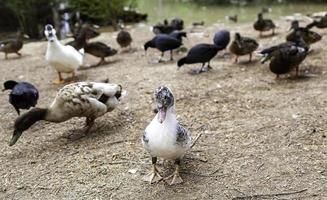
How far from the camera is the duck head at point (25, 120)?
5.49 metres

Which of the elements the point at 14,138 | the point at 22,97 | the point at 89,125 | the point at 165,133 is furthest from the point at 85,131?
the point at 165,133

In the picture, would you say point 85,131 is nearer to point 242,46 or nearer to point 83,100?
point 83,100

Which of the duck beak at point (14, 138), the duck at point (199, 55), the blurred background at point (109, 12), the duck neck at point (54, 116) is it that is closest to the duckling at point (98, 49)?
the duck at point (199, 55)

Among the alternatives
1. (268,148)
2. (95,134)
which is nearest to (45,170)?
(95,134)

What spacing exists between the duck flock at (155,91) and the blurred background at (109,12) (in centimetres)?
583

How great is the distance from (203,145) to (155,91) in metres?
1.26

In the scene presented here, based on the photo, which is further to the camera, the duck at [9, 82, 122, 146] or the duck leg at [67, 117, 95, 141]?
the duck leg at [67, 117, 95, 141]

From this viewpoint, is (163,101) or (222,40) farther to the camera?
(222,40)

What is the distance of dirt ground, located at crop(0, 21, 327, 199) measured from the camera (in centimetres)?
443

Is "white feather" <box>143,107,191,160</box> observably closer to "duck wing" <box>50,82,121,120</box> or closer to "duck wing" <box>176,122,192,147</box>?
"duck wing" <box>176,122,192,147</box>

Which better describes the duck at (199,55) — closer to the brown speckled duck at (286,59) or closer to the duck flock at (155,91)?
the duck flock at (155,91)

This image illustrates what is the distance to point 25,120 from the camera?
218 inches

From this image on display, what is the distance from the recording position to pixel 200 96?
279 inches

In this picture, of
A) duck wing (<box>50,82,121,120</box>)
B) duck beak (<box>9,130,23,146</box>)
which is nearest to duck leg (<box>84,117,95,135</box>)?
duck wing (<box>50,82,121,120</box>)
